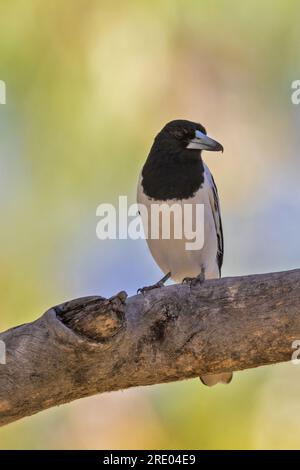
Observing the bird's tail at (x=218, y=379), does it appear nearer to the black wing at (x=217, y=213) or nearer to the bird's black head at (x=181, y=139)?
the black wing at (x=217, y=213)

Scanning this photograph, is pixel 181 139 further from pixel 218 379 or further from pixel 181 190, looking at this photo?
pixel 218 379

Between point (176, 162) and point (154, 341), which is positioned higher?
point (176, 162)

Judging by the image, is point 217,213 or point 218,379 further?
point 217,213

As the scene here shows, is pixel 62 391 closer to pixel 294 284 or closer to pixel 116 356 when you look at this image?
pixel 116 356

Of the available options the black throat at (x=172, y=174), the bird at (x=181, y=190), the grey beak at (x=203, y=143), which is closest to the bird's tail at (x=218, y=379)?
the bird at (x=181, y=190)

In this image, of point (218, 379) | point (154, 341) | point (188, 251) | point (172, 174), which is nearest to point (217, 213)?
point (188, 251)

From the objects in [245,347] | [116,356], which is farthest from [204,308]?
[116,356]

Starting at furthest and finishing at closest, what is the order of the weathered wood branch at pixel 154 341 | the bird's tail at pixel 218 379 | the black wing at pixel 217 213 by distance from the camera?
the black wing at pixel 217 213, the bird's tail at pixel 218 379, the weathered wood branch at pixel 154 341

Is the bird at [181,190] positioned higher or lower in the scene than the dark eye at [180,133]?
lower

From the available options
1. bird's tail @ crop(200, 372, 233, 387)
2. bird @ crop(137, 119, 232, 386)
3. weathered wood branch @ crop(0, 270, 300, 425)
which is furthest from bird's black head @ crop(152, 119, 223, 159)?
weathered wood branch @ crop(0, 270, 300, 425)

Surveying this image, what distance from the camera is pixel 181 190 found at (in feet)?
13.1

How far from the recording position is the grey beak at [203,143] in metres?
3.91

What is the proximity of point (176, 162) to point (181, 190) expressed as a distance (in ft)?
0.73

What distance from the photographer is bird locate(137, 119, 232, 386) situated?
4.00 m
